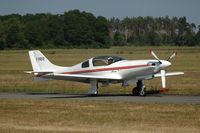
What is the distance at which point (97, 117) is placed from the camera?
1683cm

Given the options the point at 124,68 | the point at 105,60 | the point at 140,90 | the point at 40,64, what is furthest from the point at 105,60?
the point at 40,64

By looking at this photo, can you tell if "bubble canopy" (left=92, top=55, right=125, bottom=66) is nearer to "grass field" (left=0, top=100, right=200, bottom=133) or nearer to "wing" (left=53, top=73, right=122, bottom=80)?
"wing" (left=53, top=73, right=122, bottom=80)

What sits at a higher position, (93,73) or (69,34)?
(69,34)

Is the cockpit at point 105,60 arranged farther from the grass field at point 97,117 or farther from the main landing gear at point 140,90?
the grass field at point 97,117

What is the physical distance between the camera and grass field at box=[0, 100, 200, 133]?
14.5m

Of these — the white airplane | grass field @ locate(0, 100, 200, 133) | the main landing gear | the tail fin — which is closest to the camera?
grass field @ locate(0, 100, 200, 133)

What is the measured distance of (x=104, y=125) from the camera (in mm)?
15094

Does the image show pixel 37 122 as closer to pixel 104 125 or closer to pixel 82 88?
pixel 104 125

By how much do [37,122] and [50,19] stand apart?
169557 mm

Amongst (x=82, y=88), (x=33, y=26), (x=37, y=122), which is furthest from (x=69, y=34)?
(x=37, y=122)

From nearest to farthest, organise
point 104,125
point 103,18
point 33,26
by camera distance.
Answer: point 104,125 → point 33,26 → point 103,18

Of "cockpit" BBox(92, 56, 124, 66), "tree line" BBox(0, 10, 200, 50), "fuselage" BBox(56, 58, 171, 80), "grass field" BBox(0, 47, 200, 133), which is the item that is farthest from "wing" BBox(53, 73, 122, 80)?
"tree line" BBox(0, 10, 200, 50)

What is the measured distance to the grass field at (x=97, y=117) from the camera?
14500mm

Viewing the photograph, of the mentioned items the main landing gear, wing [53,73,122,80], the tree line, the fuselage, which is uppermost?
the tree line
